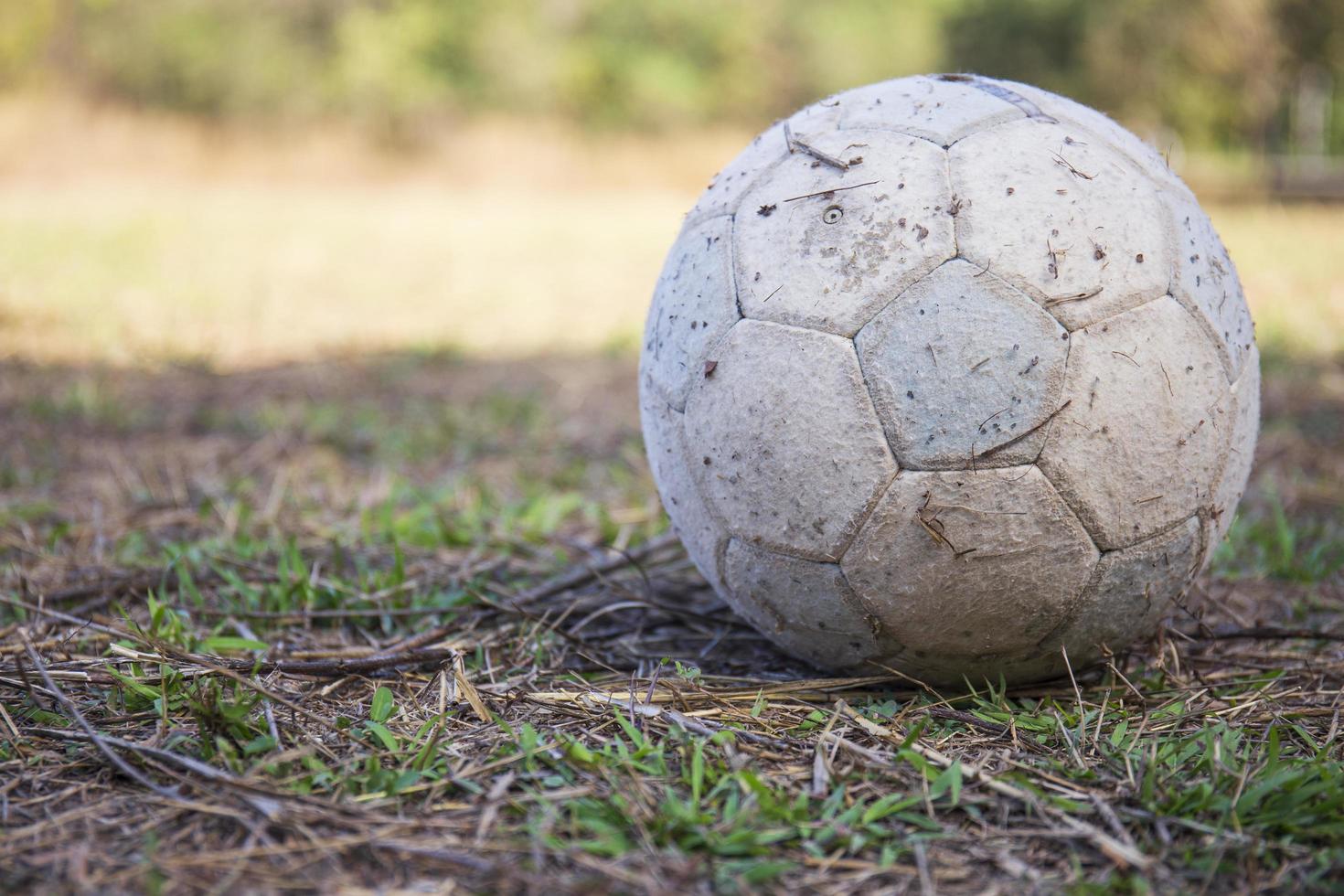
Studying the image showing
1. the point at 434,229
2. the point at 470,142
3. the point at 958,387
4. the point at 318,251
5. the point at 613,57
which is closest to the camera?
the point at 958,387

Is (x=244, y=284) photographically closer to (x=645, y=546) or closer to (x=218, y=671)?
(x=645, y=546)

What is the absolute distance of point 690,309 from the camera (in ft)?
7.01

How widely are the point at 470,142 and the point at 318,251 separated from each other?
38.9 ft

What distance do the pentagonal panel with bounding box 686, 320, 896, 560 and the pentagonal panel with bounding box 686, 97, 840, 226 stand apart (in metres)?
0.33

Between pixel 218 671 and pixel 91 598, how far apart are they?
89cm

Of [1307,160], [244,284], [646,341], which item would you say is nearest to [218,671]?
[646,341]

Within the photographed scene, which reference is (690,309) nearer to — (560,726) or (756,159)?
(756,159)

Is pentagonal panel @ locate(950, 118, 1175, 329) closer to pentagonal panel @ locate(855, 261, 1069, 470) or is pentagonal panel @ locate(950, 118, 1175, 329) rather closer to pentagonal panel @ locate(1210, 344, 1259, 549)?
pentagonal panel @ locate(855, 261, 1069, 470)

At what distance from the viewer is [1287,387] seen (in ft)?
16.4

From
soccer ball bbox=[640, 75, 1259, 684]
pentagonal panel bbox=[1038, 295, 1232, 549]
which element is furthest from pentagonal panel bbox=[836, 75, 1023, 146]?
pentagonal panel bbox=[1038, 295, 1232, 549]

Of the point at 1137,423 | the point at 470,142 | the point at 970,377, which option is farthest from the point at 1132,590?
the point at 470,142

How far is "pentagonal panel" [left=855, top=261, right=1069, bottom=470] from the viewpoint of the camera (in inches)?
73.9

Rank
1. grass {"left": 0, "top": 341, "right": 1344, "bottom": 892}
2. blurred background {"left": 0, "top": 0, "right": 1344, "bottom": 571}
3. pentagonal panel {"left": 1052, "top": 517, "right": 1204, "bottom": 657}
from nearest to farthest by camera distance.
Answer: grass {"left": 0, "top": 341, "right": 1344, "bottom": 892}, pentagonal panel {"left": 1052, "top": 517, "right": 1204, "bottom": 657}, blurred background {"left": 0, "top": 0, "right": 1344, "bottom": 571}

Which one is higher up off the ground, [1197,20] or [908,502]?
[1197,20]
